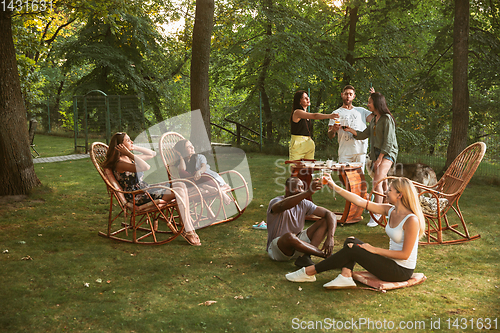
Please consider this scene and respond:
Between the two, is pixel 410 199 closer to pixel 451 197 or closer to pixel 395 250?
pixel 395 250

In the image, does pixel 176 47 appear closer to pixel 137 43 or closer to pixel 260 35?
pixel 137 43

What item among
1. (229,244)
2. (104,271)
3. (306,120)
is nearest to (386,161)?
(306,120)

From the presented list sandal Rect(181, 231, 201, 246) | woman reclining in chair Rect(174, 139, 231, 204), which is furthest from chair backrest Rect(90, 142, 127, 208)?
woman reclining in chair Rect(174, 139, 231, 204)

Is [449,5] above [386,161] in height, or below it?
above

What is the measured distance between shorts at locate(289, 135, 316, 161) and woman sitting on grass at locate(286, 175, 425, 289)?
2607mm

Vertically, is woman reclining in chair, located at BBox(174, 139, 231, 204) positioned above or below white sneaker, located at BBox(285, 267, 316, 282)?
above

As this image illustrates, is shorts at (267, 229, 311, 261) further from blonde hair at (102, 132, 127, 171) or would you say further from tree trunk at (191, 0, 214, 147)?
tree trunk at (191, 0, 214, 147)

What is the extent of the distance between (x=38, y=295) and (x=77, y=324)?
0.69 m

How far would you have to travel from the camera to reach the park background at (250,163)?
3.14 meters

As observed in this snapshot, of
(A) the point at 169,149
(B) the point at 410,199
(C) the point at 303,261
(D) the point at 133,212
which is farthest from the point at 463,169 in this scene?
(D) the point at 133,212

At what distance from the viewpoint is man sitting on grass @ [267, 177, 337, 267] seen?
12.6 feet

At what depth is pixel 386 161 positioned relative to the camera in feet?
17.2

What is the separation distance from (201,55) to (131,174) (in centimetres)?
437

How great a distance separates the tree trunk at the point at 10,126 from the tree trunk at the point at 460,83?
26.0ft
